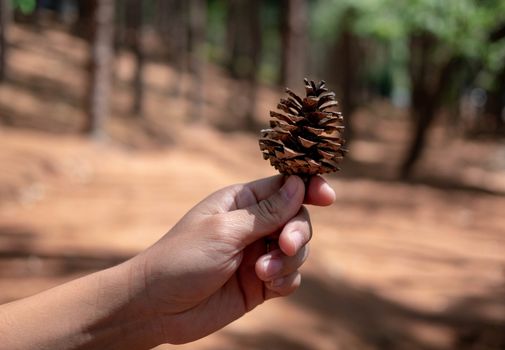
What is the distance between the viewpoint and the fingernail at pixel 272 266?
7.56 ft

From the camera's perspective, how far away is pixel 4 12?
55.8 feet

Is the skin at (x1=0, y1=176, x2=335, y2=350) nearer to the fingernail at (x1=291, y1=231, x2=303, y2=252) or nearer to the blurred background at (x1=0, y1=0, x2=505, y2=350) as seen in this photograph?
the fingernail at (x1=291, y1=231, x2=303, y2=252)

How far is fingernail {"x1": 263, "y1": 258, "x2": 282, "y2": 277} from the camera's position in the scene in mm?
2305

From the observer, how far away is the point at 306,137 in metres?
2.30

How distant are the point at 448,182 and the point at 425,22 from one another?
16.6 feet

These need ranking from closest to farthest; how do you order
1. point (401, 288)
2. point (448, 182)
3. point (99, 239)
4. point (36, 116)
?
1. point (99, 239)
2. point (401, 288)
3. point (36, 116)
4. point (448, 182)

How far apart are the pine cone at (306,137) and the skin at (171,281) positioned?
0.07 meters

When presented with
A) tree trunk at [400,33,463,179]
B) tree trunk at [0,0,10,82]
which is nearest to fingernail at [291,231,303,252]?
tree trunk at [400,33,463,179]

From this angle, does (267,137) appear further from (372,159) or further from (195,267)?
(372,159)

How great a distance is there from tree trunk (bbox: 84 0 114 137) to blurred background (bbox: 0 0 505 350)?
0.04m

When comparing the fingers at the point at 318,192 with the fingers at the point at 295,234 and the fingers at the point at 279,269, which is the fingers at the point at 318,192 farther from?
the fingers at the point at 279,269

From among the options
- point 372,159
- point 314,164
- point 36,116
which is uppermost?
point 314,164

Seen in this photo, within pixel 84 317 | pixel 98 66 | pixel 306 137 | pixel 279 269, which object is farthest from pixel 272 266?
pixel 98 66

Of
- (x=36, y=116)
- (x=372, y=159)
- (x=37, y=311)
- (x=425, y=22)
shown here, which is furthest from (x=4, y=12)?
(x=37, y=311)
